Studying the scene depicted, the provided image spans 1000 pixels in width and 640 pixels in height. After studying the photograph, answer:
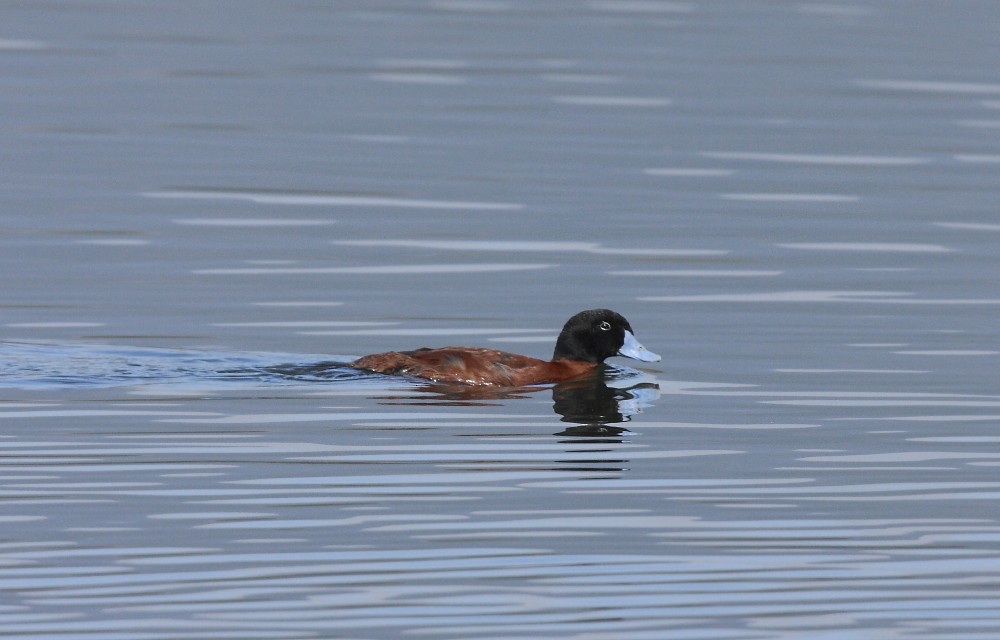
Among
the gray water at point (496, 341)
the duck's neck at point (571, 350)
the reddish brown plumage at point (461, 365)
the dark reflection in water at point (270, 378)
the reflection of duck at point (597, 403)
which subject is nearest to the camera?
the gray water at point (496, 341)

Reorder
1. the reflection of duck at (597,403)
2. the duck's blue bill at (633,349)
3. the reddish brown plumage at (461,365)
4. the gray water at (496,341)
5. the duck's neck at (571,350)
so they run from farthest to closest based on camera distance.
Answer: the duck's neck at (571,350)
the duck's blue bill at (633,349)
the reddish brown plumage at (461,365)
the reflection of duck at (597,403)
the gray water at (496,341)

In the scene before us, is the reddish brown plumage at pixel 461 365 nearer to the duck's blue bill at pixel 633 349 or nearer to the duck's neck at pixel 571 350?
the duck's neck at pixel 571 350

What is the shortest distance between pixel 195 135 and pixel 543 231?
25.8 feet

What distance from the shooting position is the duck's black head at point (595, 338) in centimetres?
1392

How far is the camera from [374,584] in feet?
27.1

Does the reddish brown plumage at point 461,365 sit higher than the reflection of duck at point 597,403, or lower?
higher

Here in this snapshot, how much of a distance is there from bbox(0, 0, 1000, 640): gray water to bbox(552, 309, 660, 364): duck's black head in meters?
0.26

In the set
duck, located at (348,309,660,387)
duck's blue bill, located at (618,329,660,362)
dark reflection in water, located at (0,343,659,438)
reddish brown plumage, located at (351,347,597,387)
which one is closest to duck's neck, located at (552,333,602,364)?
duck, located at (348,309,660,387)

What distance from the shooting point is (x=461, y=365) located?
13.3 metres

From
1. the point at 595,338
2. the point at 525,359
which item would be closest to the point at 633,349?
the point at 595,338

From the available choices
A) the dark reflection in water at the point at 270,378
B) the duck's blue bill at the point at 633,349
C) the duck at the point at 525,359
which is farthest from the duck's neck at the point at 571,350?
Result: the duck's blue bill at the point at 633,349

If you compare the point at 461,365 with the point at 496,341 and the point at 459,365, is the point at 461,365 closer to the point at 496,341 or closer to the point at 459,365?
the point at 459,365

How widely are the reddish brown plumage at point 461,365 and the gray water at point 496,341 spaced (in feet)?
0.82

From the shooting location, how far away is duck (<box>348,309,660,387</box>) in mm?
13289
